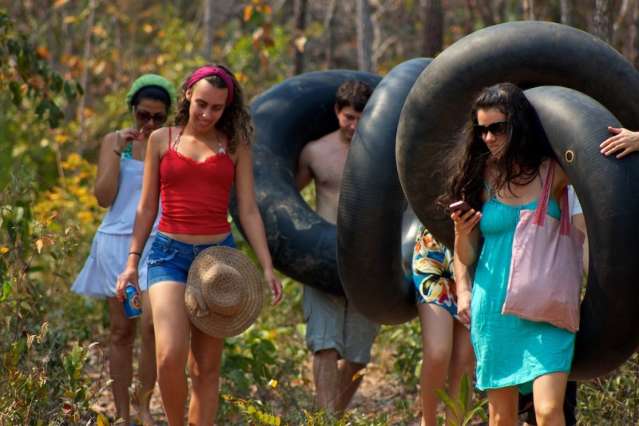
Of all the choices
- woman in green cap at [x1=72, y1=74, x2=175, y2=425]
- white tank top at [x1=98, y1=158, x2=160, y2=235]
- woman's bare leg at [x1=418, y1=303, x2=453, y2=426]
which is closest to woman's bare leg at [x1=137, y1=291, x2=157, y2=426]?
woman in green cap at [x1=72, y1=74, x2=175, y2=425]

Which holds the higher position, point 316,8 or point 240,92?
point 316,8

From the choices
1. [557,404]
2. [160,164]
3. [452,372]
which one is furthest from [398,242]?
[557,404]

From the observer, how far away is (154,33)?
53.9ft

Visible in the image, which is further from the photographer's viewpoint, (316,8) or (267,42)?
(316,8)

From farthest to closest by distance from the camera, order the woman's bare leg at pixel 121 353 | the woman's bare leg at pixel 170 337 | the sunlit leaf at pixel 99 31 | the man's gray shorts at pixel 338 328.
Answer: the sunlit leaf at pixel 99 31, the man's gray shorts at pixel 338 328, the woman's bare leg at pixel 121 353, the woman's bare leg at pixel 170 337

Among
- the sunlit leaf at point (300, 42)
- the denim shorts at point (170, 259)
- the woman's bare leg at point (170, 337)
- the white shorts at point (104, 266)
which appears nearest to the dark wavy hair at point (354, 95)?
the white shorts at point (104, 266)

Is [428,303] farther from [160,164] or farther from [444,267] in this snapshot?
[160,164]

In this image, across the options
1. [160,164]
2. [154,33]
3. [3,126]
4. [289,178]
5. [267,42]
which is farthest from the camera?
[154,33]

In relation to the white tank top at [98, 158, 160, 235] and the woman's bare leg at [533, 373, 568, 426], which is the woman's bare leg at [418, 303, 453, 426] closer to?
the woman's bare leg at [533, 373, 568, 426]

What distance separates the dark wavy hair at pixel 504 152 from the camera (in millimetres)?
4270

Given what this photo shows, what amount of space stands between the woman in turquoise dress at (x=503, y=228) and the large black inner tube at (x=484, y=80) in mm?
397

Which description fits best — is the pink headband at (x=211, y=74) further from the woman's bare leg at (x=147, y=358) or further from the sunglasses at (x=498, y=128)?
the sunglasses at (x=498, y=128)

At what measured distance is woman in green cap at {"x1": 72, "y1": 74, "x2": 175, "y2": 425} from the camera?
237 inches

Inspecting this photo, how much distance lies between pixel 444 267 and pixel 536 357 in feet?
4.26
